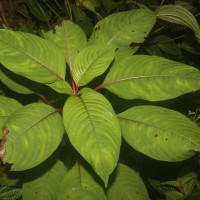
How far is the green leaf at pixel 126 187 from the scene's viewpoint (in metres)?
1.32

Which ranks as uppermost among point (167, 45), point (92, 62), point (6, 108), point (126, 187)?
point (92, 62)

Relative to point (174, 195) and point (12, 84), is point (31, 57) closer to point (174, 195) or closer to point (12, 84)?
point (12, 84)

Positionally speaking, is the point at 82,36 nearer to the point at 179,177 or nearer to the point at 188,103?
the point at 188,103

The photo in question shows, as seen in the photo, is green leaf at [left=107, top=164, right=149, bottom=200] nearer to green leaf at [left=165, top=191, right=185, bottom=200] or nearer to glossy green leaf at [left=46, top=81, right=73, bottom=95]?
green leaf at [left=165, top=191, right=185, bottom=200]

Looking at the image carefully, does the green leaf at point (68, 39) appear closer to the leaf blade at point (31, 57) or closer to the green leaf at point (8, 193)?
the leaf blade at point (31, 57)

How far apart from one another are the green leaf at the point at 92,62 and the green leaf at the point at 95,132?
0.16 meters

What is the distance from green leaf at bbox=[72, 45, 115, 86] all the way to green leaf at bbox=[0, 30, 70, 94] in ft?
0.29

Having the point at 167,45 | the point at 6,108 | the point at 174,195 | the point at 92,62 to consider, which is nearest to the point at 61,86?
the point at 92,62

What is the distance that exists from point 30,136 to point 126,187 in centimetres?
61

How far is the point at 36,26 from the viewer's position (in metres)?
2.49

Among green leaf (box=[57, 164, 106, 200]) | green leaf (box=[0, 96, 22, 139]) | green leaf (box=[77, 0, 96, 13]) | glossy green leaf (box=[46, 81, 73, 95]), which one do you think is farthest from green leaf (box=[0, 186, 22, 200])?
green leaf (box=[77, 0, 96, 13])

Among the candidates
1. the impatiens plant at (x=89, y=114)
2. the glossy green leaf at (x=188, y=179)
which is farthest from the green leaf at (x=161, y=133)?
the glossy green leaf at (x=188, y=179)

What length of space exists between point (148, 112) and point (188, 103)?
0.74m

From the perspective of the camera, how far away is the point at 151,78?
120cm
